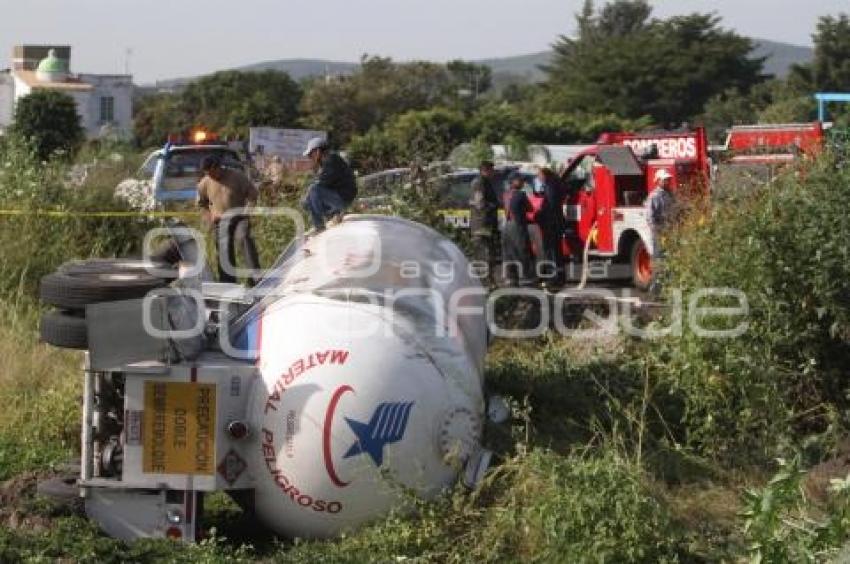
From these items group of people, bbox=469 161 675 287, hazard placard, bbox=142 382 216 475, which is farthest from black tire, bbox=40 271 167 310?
group of people, bbox=469 161 675 287

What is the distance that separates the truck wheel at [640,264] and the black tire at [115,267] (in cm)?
1099

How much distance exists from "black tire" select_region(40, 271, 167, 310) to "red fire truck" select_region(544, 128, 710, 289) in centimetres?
1155

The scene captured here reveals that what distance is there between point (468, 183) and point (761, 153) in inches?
186

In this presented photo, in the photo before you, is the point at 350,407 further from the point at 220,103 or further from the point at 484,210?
the point at 220,103

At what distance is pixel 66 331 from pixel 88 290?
0.90 feet

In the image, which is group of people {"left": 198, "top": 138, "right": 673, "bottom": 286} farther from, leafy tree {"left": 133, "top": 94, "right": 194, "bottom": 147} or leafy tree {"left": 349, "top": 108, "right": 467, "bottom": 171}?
leafy tree {"left": 133, "top": 94, "right": 194, "bottom": 147}

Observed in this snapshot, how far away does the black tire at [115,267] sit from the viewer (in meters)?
8.61

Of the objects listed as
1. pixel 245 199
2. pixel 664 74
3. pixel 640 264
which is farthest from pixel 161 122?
pixel 245 199

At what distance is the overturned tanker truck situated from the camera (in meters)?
7.46

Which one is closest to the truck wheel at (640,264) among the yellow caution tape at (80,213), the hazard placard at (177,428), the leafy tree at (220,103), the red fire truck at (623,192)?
the red fire truck at (623,192)

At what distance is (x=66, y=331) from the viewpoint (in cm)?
798

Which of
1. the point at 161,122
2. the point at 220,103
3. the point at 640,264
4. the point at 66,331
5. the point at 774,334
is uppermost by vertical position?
the point at 220,103

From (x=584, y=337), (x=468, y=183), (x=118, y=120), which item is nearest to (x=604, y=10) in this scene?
(x=118, y=120)

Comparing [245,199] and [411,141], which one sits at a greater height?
[411,141]
